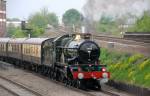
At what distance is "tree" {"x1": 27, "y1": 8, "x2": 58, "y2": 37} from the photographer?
70.4 meters

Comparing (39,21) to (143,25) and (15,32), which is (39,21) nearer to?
(15,32)

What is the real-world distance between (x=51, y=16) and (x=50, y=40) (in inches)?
4369

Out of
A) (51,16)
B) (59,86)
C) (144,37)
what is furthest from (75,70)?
(51,16)

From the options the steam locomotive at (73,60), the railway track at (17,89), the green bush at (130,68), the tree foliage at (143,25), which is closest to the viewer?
the railway track at (17,89)

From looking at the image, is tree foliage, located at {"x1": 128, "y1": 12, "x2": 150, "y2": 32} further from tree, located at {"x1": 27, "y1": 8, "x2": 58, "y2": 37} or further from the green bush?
Answer: the green bush

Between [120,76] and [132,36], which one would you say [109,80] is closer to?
[120,76]

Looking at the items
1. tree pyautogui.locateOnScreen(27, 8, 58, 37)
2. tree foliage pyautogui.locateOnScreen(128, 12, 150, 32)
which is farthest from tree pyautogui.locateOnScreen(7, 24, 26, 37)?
tree foliage pyautogui.locateOnScreen(128, 12, 150, 32)

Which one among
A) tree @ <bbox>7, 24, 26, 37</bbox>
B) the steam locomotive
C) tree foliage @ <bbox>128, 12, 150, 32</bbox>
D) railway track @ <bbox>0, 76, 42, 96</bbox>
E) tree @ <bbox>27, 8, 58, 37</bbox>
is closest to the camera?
railway track @ <bbox>0, 76, 42, 96</bbox>

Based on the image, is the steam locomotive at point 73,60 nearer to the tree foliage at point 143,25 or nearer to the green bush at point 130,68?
the green bush at point 130,68

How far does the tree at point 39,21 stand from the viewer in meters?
70.4

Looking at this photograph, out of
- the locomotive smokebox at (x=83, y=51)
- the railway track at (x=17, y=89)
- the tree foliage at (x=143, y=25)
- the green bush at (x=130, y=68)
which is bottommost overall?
the railway track at (x=17, y=89)

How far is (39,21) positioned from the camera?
10656cm

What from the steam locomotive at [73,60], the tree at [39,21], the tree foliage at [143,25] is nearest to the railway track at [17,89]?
the steam locomotive at [73,60]

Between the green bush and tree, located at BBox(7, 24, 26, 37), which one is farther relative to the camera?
tree, located at BBox(7, 24, 26, 37)
